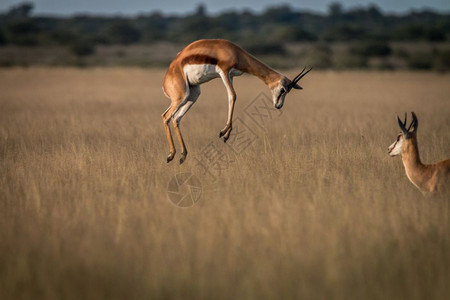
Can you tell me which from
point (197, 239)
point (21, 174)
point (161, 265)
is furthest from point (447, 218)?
point (21, 174)

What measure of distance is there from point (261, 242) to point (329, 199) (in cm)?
161

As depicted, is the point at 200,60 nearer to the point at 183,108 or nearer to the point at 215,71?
the point at 215,71

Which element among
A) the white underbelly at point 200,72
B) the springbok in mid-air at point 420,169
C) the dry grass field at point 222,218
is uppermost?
the white underbelly at point 200,72

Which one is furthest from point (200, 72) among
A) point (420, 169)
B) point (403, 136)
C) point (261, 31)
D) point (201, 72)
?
point (261, 31)

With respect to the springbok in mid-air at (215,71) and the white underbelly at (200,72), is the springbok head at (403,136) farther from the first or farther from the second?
the white underbelly at (200,72)

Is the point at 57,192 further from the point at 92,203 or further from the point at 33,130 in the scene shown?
the point at 33,130

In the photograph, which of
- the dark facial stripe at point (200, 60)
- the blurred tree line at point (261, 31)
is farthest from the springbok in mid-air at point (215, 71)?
the blurred tree line at point (261, 31)

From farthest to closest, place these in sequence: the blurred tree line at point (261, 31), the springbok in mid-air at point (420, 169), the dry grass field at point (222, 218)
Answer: the blurred tree line at point (261, 31) → the springbok in mid-air at point (420, 169) → the dry grass field at point (222, 218)

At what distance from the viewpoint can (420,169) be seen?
6.04 m

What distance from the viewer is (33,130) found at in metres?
11.4

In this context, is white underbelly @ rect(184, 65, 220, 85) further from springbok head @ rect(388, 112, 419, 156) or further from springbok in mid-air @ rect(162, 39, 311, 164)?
springbok head @ rect(388, 112, 419, 156)

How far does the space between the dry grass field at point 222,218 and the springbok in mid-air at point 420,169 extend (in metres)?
0.18

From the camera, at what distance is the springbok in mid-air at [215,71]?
7902mm

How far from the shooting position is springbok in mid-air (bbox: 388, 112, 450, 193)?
5.84 m
